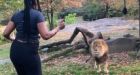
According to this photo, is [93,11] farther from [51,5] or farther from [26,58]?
[26,58]

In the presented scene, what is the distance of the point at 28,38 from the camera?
5695 mm

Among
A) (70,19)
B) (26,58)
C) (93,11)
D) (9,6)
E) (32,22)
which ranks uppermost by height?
(32,22)

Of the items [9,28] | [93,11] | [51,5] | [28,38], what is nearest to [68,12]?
[93,11]

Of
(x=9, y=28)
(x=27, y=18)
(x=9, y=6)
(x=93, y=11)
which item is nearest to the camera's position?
(x=27, y=18)

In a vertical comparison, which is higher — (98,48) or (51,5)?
(98,48)

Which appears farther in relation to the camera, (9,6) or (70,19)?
(70,19)

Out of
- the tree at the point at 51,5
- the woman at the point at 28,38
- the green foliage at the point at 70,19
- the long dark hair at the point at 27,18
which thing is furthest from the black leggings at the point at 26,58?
the green foliage at the point at 70,19

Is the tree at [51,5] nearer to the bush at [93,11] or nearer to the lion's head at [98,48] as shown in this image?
the bush at [93,11]

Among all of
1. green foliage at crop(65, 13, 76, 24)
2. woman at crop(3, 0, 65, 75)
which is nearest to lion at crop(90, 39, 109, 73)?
woman at crop(3, 0, 65, 75)

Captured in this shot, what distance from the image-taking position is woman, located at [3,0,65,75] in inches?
222

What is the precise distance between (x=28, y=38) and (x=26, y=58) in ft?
0.80

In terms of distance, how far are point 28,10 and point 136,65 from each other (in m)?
6.92

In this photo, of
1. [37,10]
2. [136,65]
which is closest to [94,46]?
[136,65]

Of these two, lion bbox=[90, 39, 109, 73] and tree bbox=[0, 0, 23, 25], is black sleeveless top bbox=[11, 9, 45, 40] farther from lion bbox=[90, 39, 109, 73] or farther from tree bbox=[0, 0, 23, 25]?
tree bbox=[0, 0, 23, 25]
